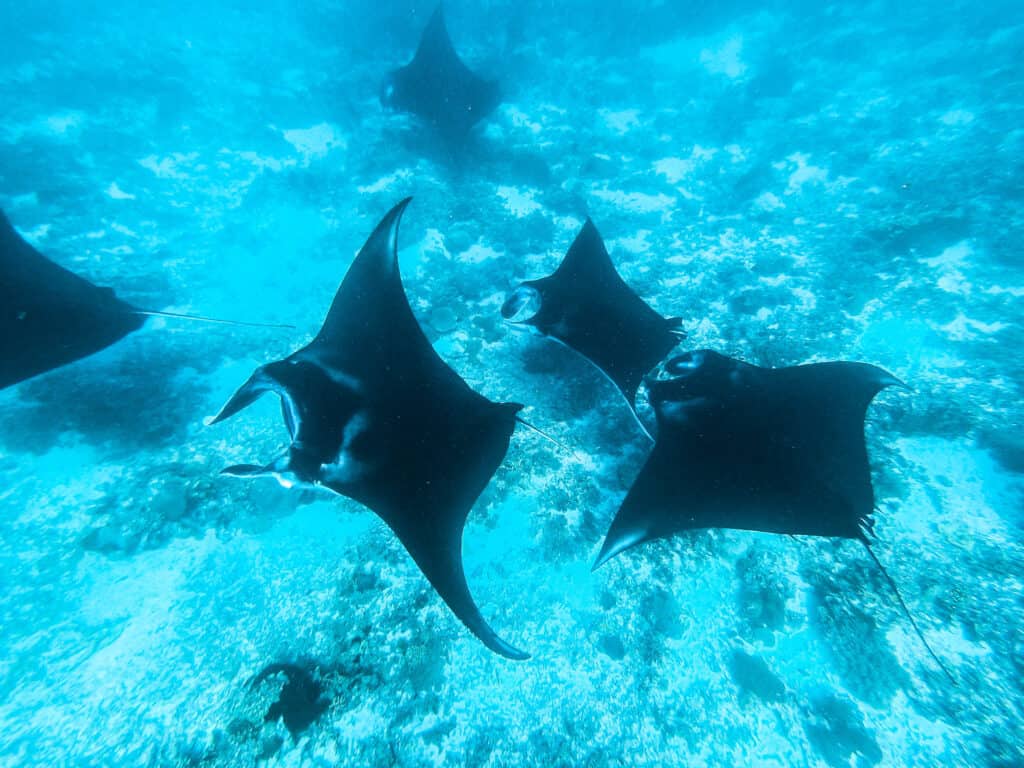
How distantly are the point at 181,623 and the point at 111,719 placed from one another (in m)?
0.64

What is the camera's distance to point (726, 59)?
13.4m

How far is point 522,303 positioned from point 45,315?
4.47 m

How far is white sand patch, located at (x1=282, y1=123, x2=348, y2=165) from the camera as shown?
9.47 metres

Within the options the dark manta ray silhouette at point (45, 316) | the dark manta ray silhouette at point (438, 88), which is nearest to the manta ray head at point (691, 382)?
the dark manta ray silhouette at point (45, 316)

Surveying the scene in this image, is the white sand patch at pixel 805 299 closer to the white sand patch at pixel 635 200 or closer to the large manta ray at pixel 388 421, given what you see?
the white sand patch at pixel 635 200

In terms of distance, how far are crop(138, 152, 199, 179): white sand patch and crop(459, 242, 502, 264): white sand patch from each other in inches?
248

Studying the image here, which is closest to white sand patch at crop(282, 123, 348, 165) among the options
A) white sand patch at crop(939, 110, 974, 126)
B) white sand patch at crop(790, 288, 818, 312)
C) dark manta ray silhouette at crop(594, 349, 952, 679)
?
dark manta ray silhouette at crop(594, 349, 952, 679)

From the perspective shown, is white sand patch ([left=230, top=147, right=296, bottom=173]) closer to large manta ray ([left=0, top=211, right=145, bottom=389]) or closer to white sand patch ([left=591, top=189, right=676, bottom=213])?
large manta ray ([left=0, top=211, right=145, bottom=389])

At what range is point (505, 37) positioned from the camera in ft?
44.2

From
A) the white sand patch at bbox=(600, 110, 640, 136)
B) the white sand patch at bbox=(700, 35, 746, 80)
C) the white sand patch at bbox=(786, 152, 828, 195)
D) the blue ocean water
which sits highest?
the white sand patch at bbox=(700, 35, 746, 80)

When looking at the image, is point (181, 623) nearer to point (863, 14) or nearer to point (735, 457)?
point (735, 457)

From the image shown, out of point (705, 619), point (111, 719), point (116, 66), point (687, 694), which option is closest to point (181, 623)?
point (111, 719)

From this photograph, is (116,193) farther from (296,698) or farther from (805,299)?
(805,299)

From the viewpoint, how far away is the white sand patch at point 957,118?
A: 31.9ft
